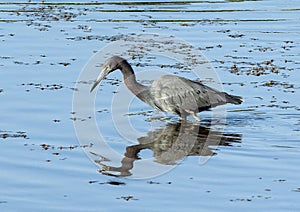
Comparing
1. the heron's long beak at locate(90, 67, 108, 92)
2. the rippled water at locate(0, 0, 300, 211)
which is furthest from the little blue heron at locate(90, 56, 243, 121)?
the rippled water at locate(0, 0, 300, 211)

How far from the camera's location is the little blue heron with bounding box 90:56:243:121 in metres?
12.4

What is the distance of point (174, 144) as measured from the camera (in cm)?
1120

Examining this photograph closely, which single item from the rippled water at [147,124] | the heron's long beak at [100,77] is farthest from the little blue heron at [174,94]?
the rippled water at [147,124]

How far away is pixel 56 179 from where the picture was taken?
9242 millimetres

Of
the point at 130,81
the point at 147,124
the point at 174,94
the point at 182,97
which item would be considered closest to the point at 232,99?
the point at 182,97

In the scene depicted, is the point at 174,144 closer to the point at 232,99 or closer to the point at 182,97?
the point at 182,97

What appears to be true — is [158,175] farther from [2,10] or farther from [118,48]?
[2,10]

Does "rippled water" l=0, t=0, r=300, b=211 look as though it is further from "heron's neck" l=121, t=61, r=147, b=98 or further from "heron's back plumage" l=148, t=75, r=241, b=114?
"heron's neck" l=121, t=61, r=147, b=98

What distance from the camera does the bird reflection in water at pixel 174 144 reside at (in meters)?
10.1

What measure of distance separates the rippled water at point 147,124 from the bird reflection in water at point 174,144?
0.01 m

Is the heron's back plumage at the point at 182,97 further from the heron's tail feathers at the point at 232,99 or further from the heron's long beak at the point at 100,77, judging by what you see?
the heron's long beak at the point at 100,77

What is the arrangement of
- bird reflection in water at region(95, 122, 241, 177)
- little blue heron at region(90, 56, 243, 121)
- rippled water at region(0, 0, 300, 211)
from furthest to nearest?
little blue heron at region(90, 56, 243, 121), bird reflection in water at region(95, 122, 241, 177), rippled water at region(0, 0, 300, 211)

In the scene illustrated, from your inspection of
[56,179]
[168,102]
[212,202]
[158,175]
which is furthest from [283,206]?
[168,102]

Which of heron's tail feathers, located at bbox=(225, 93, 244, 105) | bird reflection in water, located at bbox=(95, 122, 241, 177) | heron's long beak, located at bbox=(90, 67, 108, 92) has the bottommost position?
bird reflection in water, located at bbox=(95, 122, 241, 177)
